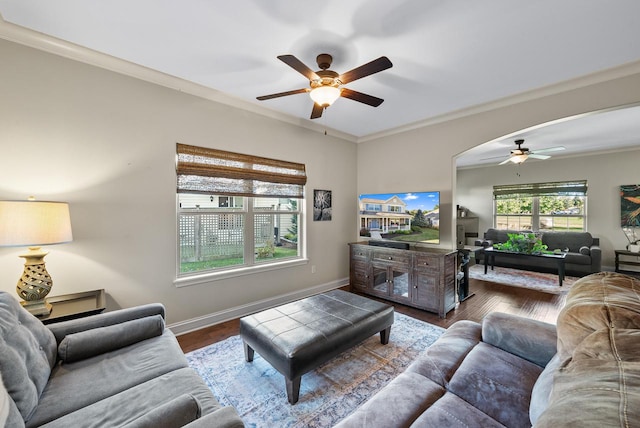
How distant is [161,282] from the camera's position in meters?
2.70

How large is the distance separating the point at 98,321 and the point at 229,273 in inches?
56.7

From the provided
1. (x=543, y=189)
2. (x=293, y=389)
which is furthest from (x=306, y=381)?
(x=543, y=189)

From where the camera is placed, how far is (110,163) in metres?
2.40

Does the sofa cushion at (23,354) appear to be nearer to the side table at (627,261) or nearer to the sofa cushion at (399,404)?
the sofa cushion at (399,404)

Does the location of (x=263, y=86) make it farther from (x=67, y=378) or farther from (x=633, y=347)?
(x=633, y=347)

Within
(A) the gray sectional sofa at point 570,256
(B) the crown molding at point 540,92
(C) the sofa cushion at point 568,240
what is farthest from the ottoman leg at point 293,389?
(C) the sofa cushion at point 568,240

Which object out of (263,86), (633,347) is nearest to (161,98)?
(263,86)

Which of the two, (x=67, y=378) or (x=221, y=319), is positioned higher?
(x=67, y=378)

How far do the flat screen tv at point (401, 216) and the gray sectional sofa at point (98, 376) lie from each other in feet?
10.4

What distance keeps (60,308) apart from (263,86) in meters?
2.73

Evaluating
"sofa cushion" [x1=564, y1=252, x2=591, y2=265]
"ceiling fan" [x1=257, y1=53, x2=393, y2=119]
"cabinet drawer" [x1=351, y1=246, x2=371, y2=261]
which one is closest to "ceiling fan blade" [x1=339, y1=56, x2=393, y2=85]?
"ceiling fan" [x1=257, y1=53, x2=393, y2=119]

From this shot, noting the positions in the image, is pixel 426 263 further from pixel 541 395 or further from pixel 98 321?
pixel 98 321

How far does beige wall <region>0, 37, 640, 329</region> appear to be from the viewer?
2.06m

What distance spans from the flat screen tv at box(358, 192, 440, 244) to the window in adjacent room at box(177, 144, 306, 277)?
1184 millimetres
